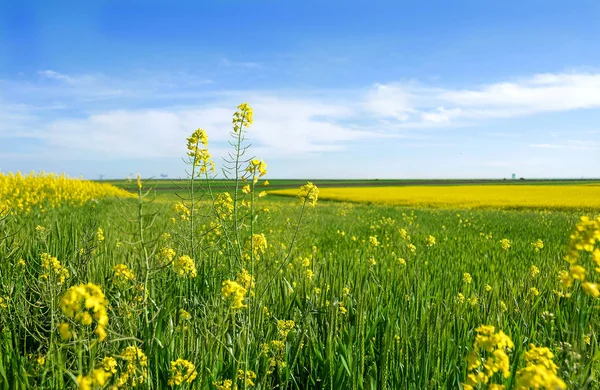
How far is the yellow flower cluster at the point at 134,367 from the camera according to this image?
2.03m

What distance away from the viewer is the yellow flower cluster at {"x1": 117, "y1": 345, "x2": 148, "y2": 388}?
79.8 inches

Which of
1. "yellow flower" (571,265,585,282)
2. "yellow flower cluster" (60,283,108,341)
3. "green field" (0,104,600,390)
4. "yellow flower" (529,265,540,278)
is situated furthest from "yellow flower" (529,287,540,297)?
"yellow flower cluster" (60,283,108,341)

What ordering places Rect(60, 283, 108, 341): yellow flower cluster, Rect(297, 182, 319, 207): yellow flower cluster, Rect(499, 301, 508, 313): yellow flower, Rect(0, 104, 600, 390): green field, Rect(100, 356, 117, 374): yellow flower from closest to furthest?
Rect(60, 283, 108, 341): yellow flower cluster, Rect(0, 104, 600, 390): green field, Rect(100, 356, 117, 374): yellow flower, Rect(297, 182, 319, 207): yellow flower cluster, Rect(499, 301, 508, 313): yellow flower

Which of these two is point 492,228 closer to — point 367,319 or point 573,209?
point 367,319

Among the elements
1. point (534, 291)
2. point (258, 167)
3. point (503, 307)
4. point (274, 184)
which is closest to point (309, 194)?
point (258, 167)

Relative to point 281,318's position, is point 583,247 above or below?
above

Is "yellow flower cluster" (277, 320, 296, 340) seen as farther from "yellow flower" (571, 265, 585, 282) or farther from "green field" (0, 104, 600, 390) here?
"yellow flower" (571, 265, 585, 282)

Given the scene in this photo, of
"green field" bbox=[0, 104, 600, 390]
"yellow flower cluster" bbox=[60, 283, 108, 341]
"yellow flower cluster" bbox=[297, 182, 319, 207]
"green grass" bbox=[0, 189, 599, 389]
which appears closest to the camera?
"yellow flower cluster" bbox=[60, 283, 108, 341]

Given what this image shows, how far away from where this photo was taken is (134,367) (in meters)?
2.04

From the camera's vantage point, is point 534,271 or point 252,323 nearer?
point 252,323

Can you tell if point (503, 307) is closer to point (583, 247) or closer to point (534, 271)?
point (534, 271)

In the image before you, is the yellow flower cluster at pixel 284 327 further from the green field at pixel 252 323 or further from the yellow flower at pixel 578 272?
the yellow flower at pixel 578 272

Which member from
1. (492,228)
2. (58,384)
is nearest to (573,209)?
(492,228)

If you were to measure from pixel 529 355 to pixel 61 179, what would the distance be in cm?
2617
